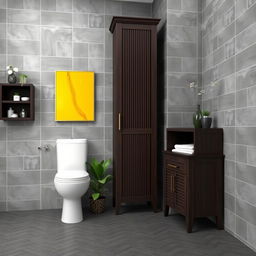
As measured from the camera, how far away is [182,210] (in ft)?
9.77

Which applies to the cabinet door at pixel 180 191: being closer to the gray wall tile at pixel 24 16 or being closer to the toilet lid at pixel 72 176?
the toilet lid at pixel 72 176

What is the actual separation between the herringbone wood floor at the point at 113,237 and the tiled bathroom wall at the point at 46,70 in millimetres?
451

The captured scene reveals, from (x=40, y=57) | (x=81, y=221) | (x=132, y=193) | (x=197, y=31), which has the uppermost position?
(x=197, y=31)

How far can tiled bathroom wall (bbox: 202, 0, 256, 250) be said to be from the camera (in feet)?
8.20

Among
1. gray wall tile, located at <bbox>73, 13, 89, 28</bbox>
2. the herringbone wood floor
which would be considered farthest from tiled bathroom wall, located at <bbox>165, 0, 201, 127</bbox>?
the herringbone wood floor

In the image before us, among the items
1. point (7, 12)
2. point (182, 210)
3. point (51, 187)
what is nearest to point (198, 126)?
point (182, 210)

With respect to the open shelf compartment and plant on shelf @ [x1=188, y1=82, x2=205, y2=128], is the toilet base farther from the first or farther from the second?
plant on shelf @ [x1=188, y1=82, x2=205, y2=128]

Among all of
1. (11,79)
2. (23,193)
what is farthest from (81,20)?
(23,193)

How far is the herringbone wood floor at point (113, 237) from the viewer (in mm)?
2449

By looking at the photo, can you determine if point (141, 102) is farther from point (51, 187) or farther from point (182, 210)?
point (51, 187)

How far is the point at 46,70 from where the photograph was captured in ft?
12.1

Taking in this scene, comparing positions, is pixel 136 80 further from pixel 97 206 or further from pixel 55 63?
pixel 97 206

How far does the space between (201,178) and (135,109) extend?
3.63 feet

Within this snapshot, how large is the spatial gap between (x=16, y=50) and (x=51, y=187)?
1.75m
